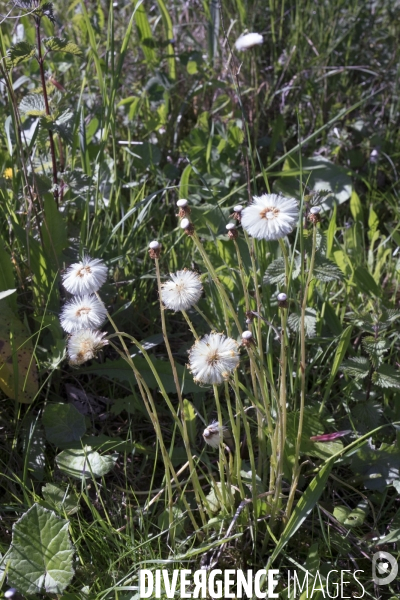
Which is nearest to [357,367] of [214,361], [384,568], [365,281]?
[365,281]

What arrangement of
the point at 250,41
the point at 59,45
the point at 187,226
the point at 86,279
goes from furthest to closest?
the point at 250,41 → the point at 59,45 → the point at 86,279 → the point at 187,226

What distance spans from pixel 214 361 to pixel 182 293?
0.49 feet

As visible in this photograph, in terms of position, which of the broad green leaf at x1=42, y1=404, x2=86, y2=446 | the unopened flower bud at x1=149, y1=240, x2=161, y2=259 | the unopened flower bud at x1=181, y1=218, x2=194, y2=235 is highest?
the unopened flower bud at x1=181, y1=218, x2=194, y2=235

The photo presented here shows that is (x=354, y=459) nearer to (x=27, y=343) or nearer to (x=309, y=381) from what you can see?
(x=309, y=381)

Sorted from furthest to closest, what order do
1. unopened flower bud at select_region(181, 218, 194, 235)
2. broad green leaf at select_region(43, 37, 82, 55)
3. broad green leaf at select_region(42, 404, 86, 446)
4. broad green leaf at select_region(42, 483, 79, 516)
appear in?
broad green leaf at select_region(43, 37, 82, 55) < broad green leaf at select_region(42, 404, 86, 446) < broad green leaf at select_region(42, 483, 79, 516) < unopened flower bud at select_region(181, 218, 194, 235)

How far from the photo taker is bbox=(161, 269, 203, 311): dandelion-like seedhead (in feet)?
3.84

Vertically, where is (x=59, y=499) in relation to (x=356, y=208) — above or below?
below

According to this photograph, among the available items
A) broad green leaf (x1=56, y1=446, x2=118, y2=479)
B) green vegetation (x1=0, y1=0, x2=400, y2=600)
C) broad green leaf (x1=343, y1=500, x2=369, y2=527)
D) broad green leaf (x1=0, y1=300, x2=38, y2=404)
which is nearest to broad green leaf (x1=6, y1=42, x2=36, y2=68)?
green vegetation (x1=0, y1=0, x2=400, y2=600)

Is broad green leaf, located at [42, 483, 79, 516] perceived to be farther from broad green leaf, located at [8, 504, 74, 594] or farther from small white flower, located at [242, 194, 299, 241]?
small white flower, located at [242, 194, 299, 241]

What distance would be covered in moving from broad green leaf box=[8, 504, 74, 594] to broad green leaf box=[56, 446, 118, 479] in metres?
0.16

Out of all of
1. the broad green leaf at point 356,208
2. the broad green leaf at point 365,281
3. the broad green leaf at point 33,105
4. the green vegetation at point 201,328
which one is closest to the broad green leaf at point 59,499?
the green vegetation at point 201,328

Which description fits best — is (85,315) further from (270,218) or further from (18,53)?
(18,53)

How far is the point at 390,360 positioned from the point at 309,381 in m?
0.25

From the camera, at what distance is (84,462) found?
142cm
